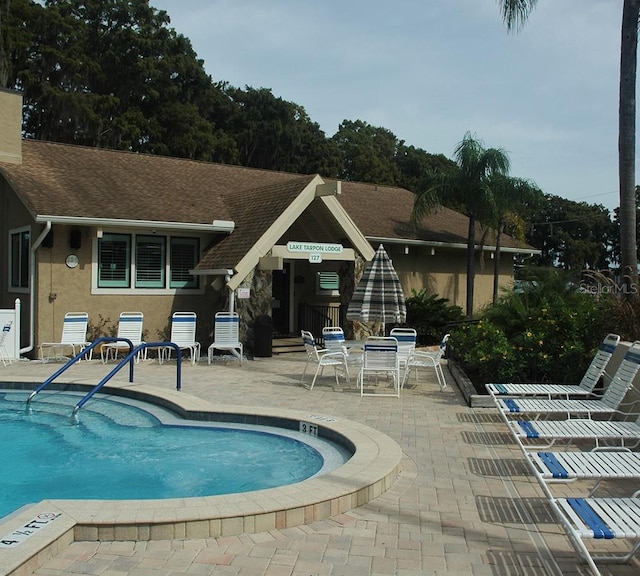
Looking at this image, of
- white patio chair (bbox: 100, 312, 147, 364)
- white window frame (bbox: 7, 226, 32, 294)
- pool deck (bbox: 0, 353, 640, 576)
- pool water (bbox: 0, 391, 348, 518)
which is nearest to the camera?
pool deck (bbox: 0, 353, 640, 576)

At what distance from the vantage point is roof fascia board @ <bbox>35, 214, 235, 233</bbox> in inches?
590

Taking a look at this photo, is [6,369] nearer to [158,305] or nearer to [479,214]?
[158,305]

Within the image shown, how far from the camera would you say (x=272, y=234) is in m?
16.5

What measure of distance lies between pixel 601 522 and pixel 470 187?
753 inches

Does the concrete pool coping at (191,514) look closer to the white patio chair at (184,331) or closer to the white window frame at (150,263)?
the white patio chair at (184,331)

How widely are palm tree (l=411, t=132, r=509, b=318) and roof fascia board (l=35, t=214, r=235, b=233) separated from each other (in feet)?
25.1

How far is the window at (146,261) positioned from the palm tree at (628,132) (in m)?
10.5

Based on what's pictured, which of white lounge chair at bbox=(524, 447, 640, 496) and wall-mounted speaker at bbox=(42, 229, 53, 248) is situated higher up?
wall-mounted speaker at bbox=(42, 229, 53, 248)

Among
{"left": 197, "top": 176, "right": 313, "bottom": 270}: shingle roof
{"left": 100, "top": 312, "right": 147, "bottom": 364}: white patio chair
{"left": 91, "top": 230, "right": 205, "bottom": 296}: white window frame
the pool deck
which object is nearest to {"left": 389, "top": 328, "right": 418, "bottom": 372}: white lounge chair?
the pool deck

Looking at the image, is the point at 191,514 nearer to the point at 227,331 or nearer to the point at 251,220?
the point at 227,331

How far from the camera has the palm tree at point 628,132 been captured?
1244cm

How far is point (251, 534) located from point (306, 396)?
6136mm

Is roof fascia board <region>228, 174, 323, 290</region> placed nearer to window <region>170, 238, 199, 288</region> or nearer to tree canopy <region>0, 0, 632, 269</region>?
window <region>170, 238, 199, 288</region>

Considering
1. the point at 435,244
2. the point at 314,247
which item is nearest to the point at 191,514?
the point at 314,247
